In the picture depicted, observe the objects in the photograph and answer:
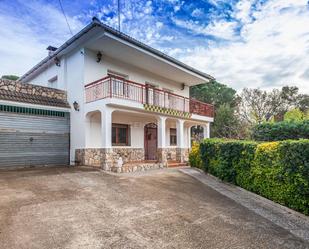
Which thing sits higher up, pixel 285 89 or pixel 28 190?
pixel 285 89

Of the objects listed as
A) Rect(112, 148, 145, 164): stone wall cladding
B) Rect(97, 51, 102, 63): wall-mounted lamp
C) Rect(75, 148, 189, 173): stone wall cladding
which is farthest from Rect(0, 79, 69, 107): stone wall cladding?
A: Rect(112, 148, 145, 164): stone wall cladding

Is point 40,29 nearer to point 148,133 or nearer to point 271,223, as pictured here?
point 148,133

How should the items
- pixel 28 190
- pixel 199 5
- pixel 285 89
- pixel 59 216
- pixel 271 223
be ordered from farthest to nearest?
pixel 285 89 < pixel 199 5 < pixel 28 190 < pixel 271 223 < pixel 59 216

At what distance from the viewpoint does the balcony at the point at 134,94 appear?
11462mm

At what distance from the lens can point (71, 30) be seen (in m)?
13.8

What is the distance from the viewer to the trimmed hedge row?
608cm

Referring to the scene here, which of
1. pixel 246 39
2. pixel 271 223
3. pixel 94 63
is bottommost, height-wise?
pixel 271 223

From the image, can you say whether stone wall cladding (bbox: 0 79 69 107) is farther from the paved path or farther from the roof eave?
the paved path

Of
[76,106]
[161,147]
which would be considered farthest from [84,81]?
[161,147]

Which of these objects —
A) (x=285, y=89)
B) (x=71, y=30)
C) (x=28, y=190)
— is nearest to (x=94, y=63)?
(x=71, y=30)

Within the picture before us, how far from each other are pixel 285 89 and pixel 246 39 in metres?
25.4

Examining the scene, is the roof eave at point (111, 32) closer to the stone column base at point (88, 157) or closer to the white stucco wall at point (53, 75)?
the white stucco wall at point (53, 75)

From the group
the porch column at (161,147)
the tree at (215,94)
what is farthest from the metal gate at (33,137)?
the tree at (215,94)

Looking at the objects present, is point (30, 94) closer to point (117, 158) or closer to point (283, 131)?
point (117, 158)
